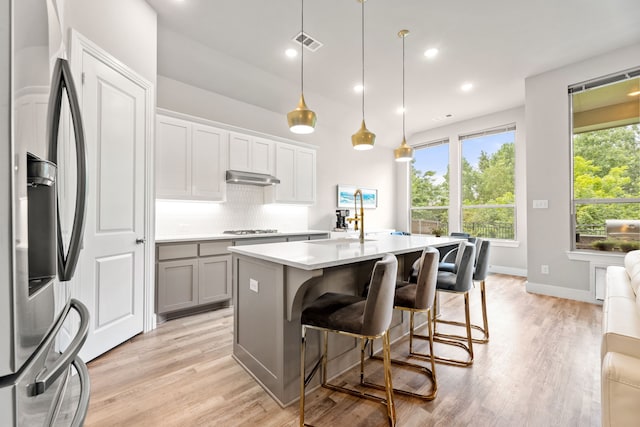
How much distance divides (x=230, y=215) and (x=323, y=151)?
2.44m

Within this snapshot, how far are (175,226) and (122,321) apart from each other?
1.47 meters

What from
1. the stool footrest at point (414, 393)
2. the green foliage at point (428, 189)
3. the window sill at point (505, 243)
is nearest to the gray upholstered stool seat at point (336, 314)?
the stool footrest at point (414, 393)

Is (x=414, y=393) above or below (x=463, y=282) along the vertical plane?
below

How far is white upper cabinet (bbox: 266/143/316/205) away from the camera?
452 centimetres

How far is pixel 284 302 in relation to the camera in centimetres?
168

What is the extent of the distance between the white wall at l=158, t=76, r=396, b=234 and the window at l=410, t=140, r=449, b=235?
60 cm

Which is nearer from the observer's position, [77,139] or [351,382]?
[77,139]

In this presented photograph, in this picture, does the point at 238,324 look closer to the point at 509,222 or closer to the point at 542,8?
the point at 542,8

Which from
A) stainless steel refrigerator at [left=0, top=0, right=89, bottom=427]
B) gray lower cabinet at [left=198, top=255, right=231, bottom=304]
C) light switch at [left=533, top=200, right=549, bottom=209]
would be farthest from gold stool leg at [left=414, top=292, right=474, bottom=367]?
light switch at [left=533, top=200, right=549, bottom=209]

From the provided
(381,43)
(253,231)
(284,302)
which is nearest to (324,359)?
(284,302)

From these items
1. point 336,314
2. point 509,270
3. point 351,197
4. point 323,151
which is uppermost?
point 323,151

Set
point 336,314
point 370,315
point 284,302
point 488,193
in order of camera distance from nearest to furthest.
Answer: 1. point 370,315
2. point 336,314
3. point 284,302
4. point 488,193

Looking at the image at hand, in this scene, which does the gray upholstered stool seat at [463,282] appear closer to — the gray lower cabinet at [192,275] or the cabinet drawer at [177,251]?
the gray lower cabinet at [192,275]

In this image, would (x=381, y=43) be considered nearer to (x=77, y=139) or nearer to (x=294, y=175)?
(x=294, y=175)
